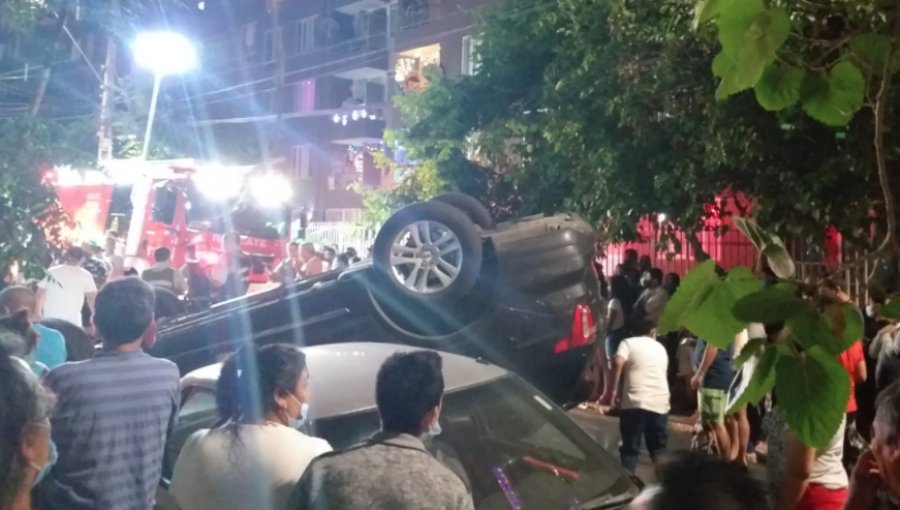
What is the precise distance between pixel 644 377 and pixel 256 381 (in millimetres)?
4348

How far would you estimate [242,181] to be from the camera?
54.9ft

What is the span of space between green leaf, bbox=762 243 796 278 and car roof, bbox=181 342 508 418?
257cm

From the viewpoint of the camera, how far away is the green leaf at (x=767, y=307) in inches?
58.6

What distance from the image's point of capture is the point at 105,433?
11.6ft

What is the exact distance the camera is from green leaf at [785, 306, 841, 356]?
147 cm

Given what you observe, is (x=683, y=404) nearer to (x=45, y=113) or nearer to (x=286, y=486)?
(x=45, y=113)

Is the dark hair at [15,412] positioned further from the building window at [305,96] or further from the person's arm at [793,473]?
the building window at [305,96]

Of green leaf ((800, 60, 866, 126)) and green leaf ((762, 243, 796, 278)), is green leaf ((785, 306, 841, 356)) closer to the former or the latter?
green leaf ((762, 243, 796, 278))

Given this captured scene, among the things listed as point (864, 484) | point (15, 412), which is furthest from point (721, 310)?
point (15, 412)

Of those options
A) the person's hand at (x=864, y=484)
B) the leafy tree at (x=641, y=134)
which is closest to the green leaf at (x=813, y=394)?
the person's hand at (x=864, y=484)

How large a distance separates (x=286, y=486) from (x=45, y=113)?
585 centimetres

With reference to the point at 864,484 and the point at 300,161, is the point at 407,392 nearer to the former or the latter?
the point at 864,484

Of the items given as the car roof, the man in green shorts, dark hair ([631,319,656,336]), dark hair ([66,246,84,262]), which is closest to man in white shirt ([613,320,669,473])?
dark hair ([631,319,656,336])

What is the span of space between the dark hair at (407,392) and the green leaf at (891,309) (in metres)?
1.65
